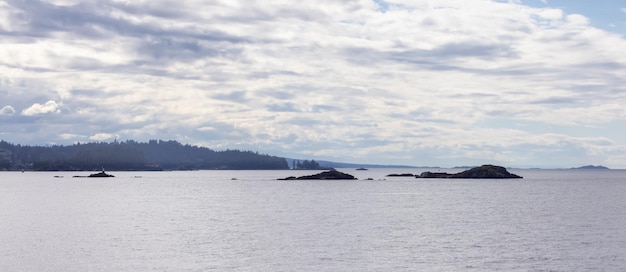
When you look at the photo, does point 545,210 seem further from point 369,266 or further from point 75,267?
point 75,267

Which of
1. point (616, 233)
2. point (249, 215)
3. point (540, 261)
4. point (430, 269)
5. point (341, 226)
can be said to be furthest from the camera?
point (249, 215)

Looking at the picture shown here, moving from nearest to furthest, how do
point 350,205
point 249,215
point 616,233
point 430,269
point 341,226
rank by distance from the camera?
point 430,269
point 616,233
point 341,226
point 249,215
point 350,205

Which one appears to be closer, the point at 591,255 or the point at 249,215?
the point at 591,255

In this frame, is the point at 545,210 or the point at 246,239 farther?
the point at 545,210

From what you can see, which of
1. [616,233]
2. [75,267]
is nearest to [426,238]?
[616,233]

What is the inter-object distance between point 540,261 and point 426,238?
54.9ft

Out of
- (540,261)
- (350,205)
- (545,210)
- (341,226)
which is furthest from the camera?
(350,205)

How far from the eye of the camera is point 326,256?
59.7 meters

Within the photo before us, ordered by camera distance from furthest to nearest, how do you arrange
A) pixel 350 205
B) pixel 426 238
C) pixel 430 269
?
1. pixel 350 205
2. pixel 426 238
3. pixel 430 269

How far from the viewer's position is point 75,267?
5441 cm

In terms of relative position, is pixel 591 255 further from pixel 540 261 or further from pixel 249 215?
pixel 249 215

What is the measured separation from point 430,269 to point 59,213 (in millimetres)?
77913

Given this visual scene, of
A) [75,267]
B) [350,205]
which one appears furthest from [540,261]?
[350,205]

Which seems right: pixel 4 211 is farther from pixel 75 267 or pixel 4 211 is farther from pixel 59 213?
pixel 75 267
